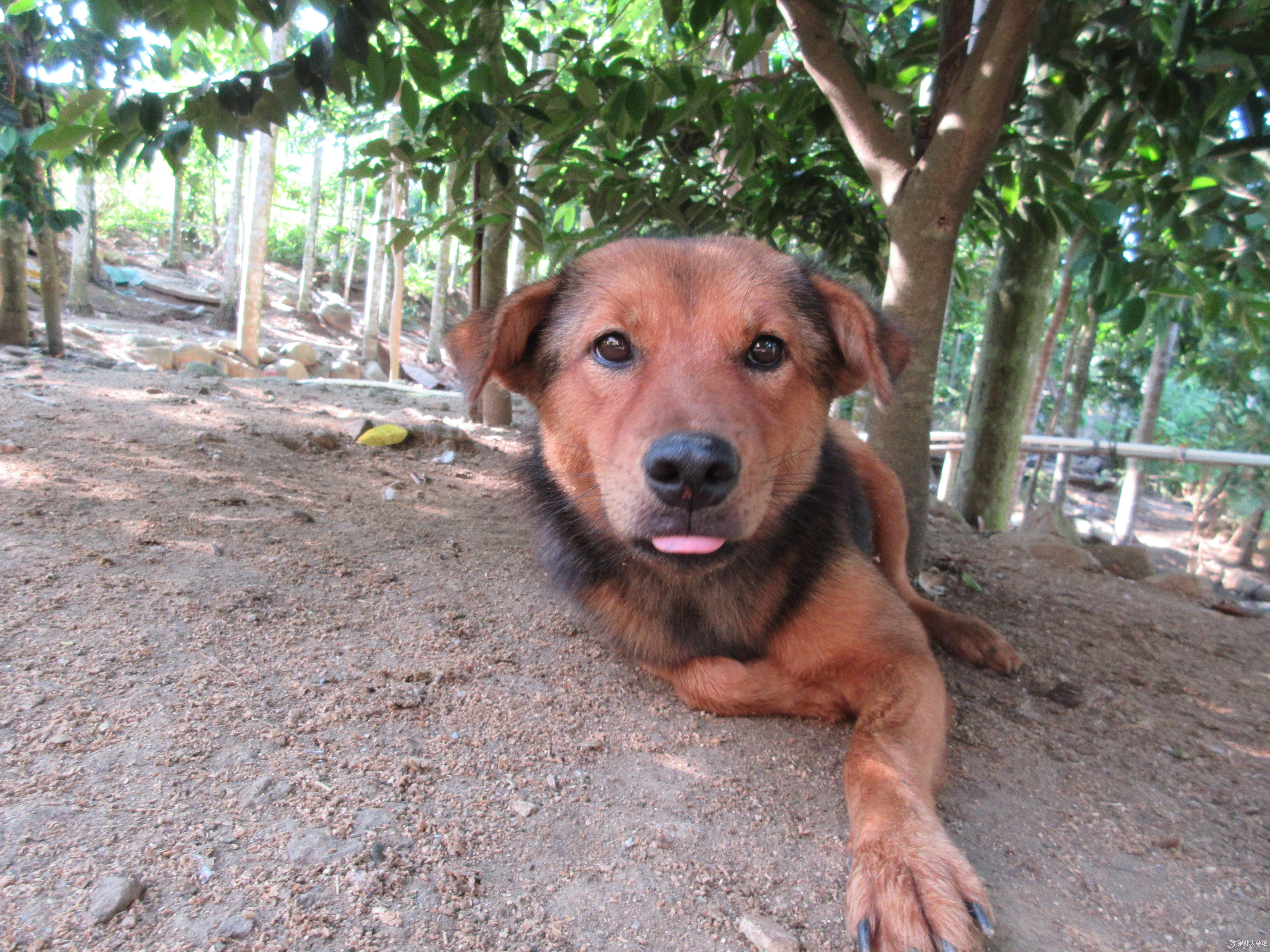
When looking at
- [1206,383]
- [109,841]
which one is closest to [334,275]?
[1206,383]

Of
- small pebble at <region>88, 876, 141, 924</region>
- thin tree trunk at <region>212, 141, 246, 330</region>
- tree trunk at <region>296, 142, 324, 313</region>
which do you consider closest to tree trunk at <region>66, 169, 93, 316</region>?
thin tree trunk at <region>212, 141, 246, 330</region>

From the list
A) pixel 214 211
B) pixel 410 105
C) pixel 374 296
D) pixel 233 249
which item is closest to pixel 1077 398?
pixel 410 105

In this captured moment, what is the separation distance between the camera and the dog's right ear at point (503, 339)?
263cm

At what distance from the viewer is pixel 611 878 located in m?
1.64

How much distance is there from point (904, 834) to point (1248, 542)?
653 inches

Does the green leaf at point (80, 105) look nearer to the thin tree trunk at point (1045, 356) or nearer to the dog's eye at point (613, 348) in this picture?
the dog's eye at point (613, 348)

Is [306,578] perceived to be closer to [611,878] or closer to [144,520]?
[144,520]

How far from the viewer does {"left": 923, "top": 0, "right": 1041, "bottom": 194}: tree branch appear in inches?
117

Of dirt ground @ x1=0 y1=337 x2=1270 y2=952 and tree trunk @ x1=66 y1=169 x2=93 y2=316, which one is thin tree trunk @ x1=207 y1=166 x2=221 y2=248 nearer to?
tree trunk @ x1=66 y1=169 x2=93 y2=316

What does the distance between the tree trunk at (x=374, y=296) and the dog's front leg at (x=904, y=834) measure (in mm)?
19636

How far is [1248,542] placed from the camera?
554 inches

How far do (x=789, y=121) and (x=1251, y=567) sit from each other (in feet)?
49.8

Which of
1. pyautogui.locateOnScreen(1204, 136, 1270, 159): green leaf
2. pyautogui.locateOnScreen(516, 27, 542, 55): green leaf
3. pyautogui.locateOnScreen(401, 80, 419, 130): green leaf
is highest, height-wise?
pyautogui.locateOnScreen(516, 27, 542, 55): green leaf

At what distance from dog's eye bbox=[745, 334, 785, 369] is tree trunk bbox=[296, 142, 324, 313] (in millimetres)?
20389
